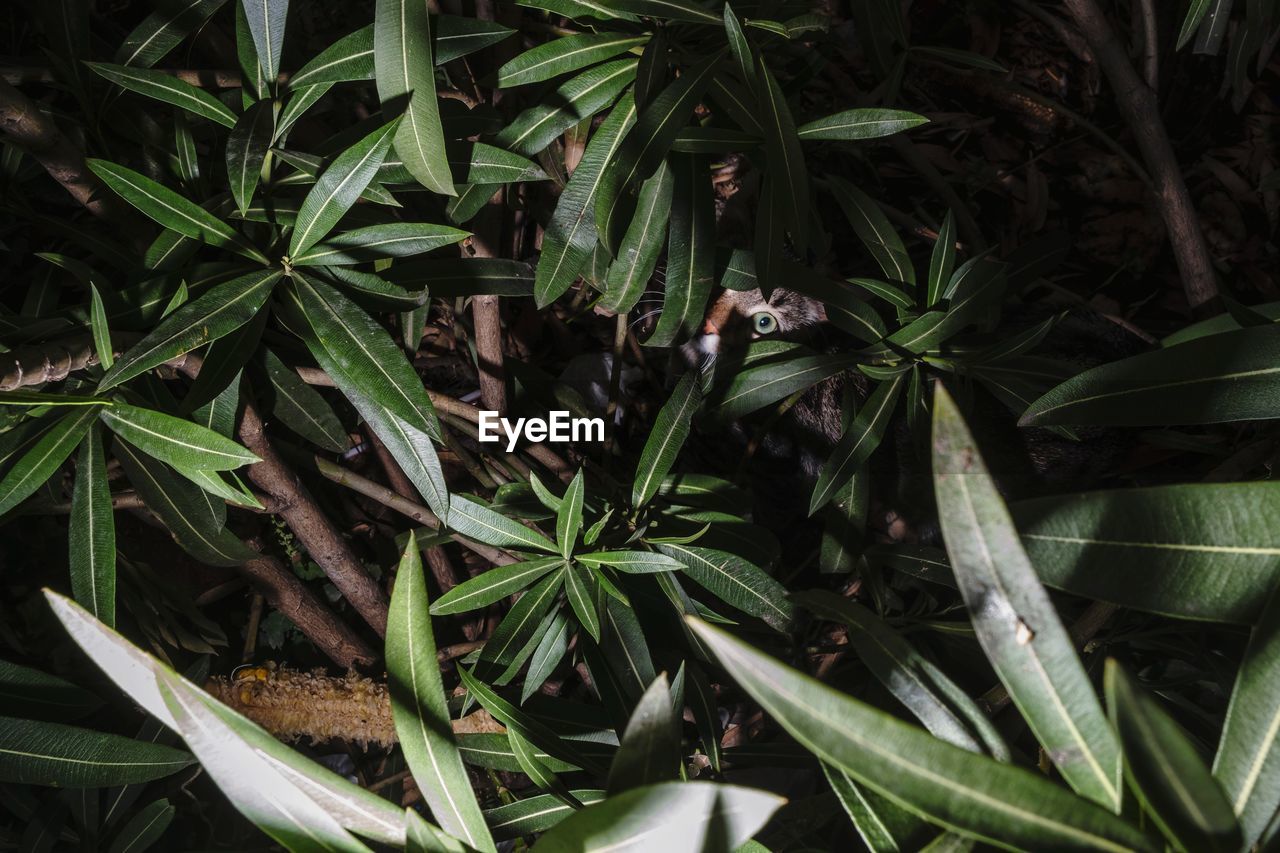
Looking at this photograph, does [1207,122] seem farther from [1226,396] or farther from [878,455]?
[1226,396]

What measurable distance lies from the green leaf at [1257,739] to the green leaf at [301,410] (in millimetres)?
794

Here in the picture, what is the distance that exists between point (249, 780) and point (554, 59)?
0.65m

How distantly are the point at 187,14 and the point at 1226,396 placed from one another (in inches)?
38.2

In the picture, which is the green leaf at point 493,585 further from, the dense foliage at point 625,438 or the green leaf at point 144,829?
the green leaf at point 144,829

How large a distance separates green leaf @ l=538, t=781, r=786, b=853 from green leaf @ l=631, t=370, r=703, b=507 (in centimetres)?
51

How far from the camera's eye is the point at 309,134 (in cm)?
92

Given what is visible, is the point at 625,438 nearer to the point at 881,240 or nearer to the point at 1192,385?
the point at 881,240

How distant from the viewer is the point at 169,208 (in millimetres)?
639

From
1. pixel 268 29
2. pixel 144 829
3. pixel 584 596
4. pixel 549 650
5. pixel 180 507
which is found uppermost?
pixel 268 29

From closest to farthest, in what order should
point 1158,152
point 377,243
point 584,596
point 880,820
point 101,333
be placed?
1. point 880,820
2. point 101,333
3. point 377,243
4. point 584,596
5. point 1158,152

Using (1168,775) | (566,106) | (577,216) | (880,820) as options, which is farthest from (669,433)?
(1168,775)

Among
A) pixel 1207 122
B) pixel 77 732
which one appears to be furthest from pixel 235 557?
pixel 1207 122

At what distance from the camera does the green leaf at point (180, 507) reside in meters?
0.74

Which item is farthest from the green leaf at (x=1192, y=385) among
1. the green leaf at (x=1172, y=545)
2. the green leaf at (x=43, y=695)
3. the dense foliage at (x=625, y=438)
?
the green leaf at (x=43, y=695)
